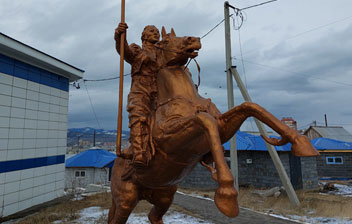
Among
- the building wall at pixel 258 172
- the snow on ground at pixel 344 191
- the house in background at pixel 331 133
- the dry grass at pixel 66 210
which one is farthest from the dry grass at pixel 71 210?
the house in background at pixel 331 133

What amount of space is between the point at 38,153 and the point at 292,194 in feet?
30.0

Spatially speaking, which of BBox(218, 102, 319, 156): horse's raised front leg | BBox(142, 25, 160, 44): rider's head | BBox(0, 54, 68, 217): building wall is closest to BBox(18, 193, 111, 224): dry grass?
BBox(0, 54, 68, 217): building wall

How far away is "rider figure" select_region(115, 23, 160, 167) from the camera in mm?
2270

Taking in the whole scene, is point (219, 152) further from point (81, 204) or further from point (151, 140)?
point (81, 204)

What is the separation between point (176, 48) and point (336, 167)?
64.8 ft

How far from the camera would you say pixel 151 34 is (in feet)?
9.41

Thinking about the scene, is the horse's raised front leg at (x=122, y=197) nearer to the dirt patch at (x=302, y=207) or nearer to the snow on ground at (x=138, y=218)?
the snow on ground at (x=138, y=218)

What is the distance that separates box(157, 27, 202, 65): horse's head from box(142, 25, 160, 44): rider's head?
0.58 feet

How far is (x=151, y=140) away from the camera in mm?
2273

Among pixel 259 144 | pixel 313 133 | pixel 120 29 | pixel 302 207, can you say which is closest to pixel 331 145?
pixel 259 144

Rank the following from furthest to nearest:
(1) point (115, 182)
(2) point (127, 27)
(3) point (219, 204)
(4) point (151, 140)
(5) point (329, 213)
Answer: (5) point (329, 213), (1) point (115, 182), (2) point (127, 27), (4) point (151, 140), (3) point (219, 204)

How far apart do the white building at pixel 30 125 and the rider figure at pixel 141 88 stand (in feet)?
21.5

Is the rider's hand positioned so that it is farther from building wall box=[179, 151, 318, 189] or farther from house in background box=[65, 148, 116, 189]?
house in background box=[65, 148, 116, 189]

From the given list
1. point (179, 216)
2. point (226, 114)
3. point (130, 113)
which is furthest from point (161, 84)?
point (179, 216)
